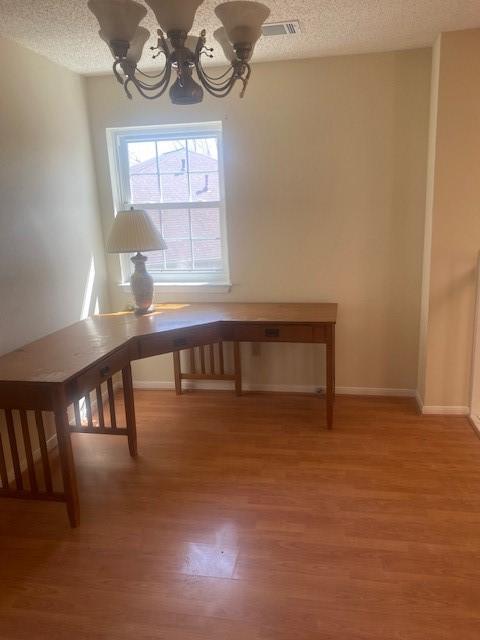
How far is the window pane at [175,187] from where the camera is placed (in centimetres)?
345

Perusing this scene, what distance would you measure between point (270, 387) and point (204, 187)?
1.60 m

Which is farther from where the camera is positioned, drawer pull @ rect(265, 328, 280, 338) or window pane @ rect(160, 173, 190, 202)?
window pane @ rect(160, 173, 190, 202)

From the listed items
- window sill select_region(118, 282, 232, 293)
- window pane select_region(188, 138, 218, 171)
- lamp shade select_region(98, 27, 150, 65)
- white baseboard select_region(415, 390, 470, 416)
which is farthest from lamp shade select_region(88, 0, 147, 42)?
white baseboard select_region(415, 390, 470, 416)

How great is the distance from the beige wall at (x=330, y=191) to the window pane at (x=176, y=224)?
35 cm

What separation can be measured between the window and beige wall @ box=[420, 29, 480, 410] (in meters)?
1.47

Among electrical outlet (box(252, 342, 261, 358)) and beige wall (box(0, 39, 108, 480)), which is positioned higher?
beige wall (box(0, 39, 108, 480))

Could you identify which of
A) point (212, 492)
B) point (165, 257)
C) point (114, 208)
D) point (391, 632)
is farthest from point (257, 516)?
point (114, 208)

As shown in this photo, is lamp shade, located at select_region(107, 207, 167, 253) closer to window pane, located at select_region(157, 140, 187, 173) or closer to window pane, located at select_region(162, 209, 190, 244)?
window pane, located at select_region(162, 209, 190, 244)

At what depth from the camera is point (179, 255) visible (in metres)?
3.60

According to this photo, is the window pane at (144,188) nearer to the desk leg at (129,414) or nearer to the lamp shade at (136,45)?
the desk leg at (129,414)

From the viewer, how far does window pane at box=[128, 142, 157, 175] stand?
11.3 feet

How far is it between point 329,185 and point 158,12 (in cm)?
195

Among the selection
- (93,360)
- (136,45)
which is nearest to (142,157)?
(136,45)

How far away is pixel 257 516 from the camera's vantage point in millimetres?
2176
